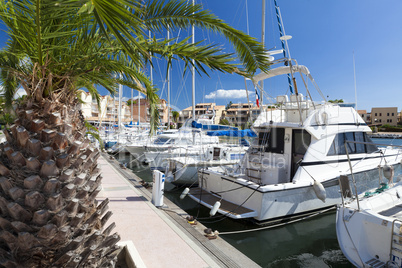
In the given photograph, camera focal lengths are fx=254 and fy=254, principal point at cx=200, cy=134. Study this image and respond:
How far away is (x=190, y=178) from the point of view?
11641 mm

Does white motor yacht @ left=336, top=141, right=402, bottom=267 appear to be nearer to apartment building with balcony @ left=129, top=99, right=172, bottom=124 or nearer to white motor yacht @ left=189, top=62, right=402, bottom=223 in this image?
white motor yacht @ left=189, top=62, right=402, bottom=223

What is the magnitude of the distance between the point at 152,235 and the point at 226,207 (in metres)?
2.82

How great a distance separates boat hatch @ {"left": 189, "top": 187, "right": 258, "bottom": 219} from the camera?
673cm

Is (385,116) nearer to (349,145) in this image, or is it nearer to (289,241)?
(349,145)

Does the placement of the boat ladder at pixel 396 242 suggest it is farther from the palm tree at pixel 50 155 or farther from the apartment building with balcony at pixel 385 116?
the apartment building with balcony at pixel 385 116

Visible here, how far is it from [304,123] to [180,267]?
5.55 meters

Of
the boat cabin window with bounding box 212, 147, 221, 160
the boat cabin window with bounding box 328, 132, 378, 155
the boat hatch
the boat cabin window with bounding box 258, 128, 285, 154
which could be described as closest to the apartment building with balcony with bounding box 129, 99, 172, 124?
the boat hatch

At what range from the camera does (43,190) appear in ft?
8.02

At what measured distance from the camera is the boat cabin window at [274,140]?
836 centimetres

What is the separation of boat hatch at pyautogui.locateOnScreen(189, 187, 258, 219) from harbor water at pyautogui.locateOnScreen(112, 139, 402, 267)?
0.38 metres

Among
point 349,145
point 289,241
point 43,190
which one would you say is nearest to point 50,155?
point 43,190

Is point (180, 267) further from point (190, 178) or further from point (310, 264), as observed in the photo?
point (190, 178)

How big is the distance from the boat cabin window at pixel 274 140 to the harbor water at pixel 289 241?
2333 millimetres

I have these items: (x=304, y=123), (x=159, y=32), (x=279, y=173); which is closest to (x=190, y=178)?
(x=279, y=173)
